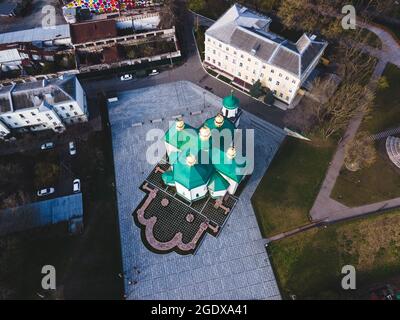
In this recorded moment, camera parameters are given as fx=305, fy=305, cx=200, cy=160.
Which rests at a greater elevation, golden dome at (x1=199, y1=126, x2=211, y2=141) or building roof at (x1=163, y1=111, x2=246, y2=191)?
golden dome at (x1=199, y1=126, x2=211, y2=141)

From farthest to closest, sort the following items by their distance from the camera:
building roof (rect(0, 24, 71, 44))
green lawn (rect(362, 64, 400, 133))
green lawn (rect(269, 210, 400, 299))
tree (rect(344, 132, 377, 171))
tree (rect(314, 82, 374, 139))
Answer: building roof (rect(0, 24, 71, 44))
green lawn (rect(362, 64, 400, 133))
tree (rect(314, 82, 374, 139))
tree (rect(344, 132, 377, 171))
green lawn (rect(269, 210, 400, 299))

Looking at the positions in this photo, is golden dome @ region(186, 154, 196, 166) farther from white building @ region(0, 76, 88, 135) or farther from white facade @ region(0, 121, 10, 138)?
white facade @ region(0, 121, 10, 138)

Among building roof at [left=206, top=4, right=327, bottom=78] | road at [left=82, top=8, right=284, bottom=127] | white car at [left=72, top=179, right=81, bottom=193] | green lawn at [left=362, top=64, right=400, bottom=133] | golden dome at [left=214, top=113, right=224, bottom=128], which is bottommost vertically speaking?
white car at [left=72, top=179, right=81, bottom=193]

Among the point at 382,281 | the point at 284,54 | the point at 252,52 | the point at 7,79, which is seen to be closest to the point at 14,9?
the point at 7,79

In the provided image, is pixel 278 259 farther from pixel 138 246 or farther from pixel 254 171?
pixel 138 246

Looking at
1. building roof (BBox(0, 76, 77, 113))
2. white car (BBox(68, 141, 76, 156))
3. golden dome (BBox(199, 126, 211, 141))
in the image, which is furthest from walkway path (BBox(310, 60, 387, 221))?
building roof (BBox(0, 76, 77, 113))
